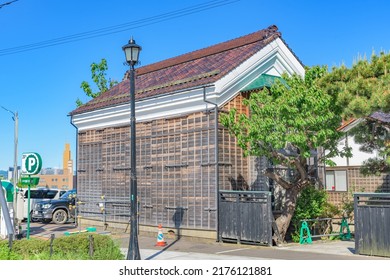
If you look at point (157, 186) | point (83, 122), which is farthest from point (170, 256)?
point (83, 122)

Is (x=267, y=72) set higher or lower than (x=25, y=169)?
higher

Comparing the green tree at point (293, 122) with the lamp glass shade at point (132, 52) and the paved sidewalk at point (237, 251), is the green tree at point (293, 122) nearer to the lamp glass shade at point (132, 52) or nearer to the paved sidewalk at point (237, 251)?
the paved sidewalk at point (237, 251)

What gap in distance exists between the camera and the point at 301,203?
59.2 ft

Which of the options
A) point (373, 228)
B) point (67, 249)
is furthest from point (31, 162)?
point (373, 228)

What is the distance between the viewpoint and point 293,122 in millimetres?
14539

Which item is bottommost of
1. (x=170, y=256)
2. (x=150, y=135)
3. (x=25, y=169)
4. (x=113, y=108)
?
(x=170, y=256)

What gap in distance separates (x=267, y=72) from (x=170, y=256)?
28.3ft

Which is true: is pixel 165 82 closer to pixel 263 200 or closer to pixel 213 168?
pixel 213 168

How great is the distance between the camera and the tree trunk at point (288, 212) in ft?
54.7

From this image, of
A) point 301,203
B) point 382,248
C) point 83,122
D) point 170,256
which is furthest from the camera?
point 83,122

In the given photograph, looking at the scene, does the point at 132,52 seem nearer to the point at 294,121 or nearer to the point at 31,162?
the point at 294,121

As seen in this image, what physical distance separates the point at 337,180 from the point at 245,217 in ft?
41.3

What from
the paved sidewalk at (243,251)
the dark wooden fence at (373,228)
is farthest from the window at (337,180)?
the dark wooden fence at (373,228)

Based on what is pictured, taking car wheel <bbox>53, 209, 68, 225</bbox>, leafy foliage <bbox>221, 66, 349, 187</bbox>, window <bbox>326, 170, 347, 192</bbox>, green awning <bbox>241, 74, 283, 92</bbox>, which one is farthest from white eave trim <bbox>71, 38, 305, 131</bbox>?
window <bbox>326, 170, 347, 192</bbox>
